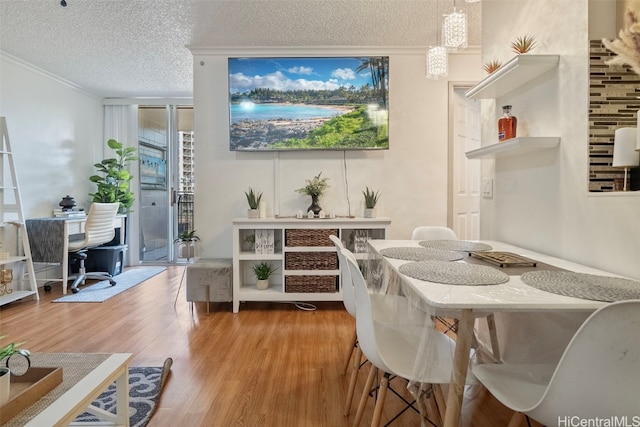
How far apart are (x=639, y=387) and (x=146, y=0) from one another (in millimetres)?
3414

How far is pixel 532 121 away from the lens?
5.89 ft

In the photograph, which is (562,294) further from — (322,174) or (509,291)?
(322,174)

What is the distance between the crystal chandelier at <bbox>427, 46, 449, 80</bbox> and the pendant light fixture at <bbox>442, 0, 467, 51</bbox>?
231 mm

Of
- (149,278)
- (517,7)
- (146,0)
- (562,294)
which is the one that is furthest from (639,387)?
(149,278)

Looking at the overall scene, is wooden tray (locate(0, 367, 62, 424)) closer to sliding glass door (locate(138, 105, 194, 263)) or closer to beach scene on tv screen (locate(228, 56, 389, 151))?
beach scene on tv screen (locate(228, 56, 389, 151))

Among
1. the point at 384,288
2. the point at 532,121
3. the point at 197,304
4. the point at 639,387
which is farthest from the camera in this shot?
the point at 197,304

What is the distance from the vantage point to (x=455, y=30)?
6.19 feet

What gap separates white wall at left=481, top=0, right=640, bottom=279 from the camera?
1273 mm

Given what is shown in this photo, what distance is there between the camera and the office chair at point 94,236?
3.62 meters

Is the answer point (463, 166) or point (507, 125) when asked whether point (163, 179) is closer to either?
point (463, 166)

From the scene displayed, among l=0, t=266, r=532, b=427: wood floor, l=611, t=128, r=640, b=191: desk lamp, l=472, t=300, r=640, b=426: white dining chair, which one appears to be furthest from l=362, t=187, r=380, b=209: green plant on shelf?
l=472, t=300, r=640, b=426: white dining chair

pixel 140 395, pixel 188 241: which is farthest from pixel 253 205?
pixel 140 395

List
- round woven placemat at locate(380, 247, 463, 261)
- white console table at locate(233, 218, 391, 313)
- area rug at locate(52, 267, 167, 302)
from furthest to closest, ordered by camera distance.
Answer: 1. area rug at locate(52, 267, 167, 302)
2. white console table at locate(233, 218, 391, 313)
3. round woven placemat at locate(380, 247, 463, 261)

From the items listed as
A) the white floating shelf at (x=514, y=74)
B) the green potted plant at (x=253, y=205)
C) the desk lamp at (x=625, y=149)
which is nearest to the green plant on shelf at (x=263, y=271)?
the green potted plant at (x=253, y=205)
